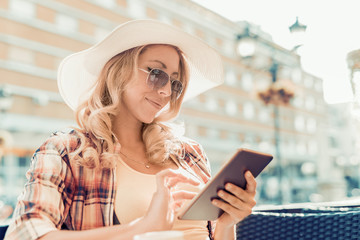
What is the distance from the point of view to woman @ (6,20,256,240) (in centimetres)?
102

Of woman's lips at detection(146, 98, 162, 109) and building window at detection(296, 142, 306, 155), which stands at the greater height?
building window at detection(296, 142, 306, 155)

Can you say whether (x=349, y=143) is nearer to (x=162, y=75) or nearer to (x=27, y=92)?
(x=27, y=92)

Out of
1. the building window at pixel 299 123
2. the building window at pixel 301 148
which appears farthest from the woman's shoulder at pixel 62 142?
the building window at pixel 299 123

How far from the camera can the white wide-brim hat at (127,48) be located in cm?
140

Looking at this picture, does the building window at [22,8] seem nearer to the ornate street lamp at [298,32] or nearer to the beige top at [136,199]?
the ornate street lamp at [298,32]

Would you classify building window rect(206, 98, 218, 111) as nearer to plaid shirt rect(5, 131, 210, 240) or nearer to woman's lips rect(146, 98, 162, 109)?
woman's lips rect(146, 98, 162, 109)

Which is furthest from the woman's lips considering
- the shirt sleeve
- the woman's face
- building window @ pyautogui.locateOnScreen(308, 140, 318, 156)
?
building window @ pyautogui.locateOnScreen(308, 140, 318, 156)

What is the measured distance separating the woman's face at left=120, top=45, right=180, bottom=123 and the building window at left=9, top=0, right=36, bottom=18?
17.0 m

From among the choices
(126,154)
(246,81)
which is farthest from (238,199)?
(246,81)

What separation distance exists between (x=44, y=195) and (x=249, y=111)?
94.9ft

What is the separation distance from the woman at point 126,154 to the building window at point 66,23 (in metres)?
17.9

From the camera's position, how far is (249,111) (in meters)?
29.3

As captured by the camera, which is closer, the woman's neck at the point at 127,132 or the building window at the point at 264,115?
the woman's neck at the point at 127,132

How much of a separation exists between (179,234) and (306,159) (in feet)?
116
